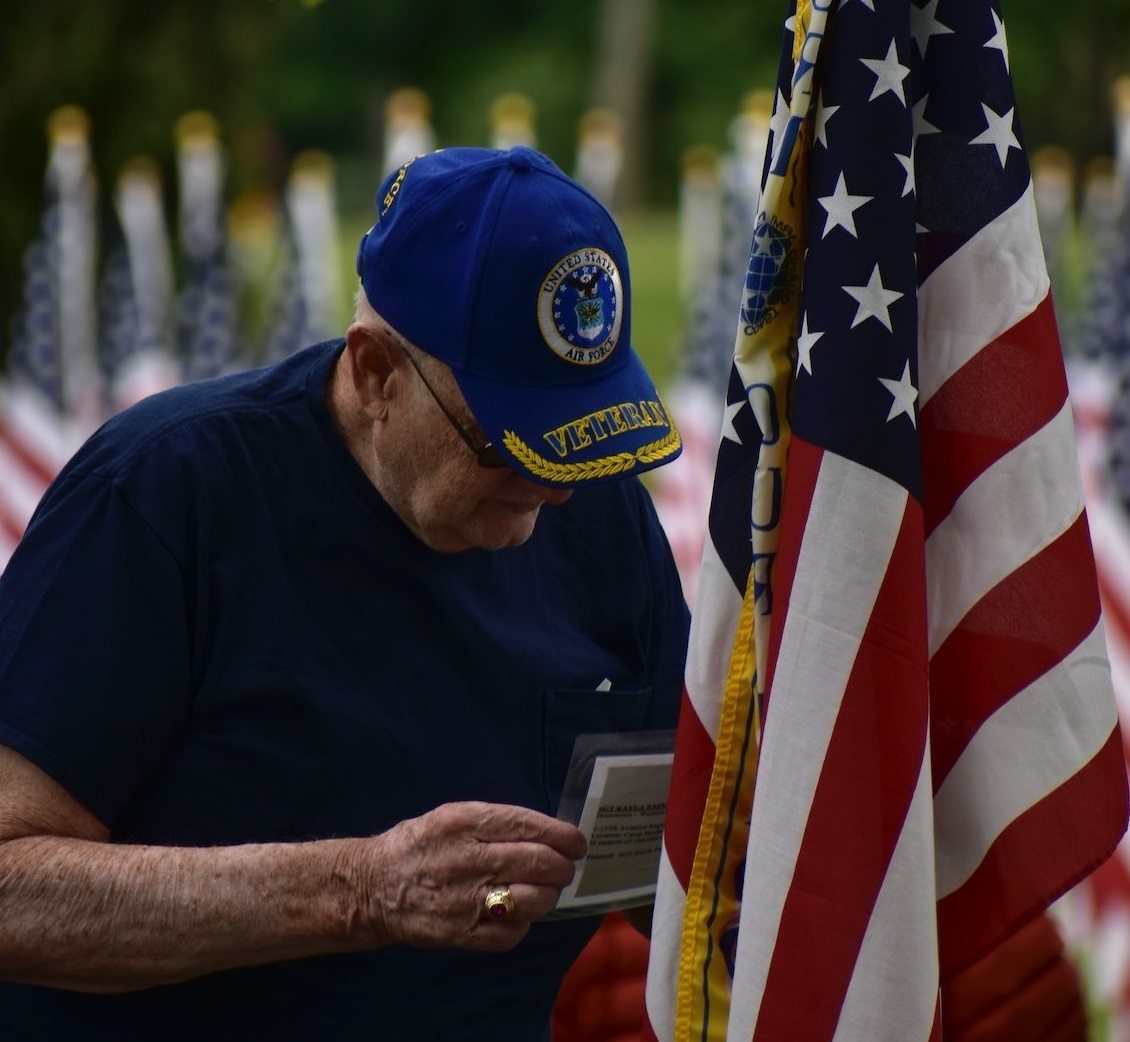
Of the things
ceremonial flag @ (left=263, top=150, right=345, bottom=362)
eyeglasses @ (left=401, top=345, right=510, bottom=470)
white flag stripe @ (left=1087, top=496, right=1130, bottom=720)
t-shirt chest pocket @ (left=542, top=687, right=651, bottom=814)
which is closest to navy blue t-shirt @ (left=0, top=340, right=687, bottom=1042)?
t-shirt chest pocket @ (left=542, top=687, right=651, bottom=814)

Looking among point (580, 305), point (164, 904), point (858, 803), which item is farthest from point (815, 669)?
point (164, 904)

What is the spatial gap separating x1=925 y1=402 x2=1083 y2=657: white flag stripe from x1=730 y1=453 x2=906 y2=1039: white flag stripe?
0.12 metres

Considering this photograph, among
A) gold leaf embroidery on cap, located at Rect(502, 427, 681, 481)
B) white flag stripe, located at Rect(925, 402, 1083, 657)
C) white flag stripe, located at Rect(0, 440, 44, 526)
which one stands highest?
gold leaf embroidery on cap, located at Rect(502, 427, 681, 481)

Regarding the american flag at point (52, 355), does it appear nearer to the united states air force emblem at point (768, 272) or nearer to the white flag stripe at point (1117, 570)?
the white flag stripe at point (1117, 570)

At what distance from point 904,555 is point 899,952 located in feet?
1.35

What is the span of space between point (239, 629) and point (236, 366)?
800 centimetres

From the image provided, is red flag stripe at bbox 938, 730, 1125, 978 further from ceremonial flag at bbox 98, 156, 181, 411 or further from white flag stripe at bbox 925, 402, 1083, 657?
ceremonial flag at bbox 98, 156, 181, 411

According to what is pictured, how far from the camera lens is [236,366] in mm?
9930

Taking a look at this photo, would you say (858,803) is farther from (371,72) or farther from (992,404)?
(371,72)

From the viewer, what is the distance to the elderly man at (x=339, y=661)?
2021 millimetres

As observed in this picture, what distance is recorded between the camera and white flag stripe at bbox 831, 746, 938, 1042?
76.0 inches

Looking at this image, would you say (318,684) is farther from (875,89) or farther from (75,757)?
(875,89)

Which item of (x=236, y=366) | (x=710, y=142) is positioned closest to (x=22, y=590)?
(x=236, y=366)

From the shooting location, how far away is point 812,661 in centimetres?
194
